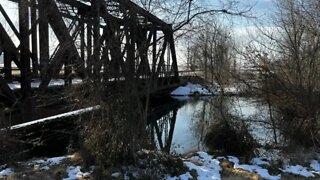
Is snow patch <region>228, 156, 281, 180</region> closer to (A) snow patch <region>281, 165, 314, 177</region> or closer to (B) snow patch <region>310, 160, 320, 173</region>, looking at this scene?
(A) snow patch <region>281, 165, 314, 177</region>

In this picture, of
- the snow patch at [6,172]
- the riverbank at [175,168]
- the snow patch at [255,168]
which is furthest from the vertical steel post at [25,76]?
the snow patch at [255,168]

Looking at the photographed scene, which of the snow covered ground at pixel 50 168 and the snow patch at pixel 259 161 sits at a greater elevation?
the snow covered ground at pixel 50 168

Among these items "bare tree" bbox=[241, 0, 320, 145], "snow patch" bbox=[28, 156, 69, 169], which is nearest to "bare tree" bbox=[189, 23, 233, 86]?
"bare tree" bbox=[241, 0, 320, 145]

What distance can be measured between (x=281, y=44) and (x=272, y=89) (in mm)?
2498

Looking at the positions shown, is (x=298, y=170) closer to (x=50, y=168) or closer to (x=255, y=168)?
(x=255, y=168)

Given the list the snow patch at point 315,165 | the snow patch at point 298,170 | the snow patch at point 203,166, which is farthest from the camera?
the snow patch at point 315,165

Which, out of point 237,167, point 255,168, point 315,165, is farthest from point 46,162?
point 315,165

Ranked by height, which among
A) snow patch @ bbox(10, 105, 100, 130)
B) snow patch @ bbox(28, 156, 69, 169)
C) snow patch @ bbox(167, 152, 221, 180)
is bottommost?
snow patch @ bbox(167, 152, 221, 180)

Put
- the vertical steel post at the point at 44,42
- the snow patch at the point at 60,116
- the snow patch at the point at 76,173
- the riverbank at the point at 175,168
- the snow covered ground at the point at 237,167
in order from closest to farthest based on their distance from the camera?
the snow patch at the point at 76,173
the riverbank at the point at 175,168
the snow patch at the point at 60,116
the snow covered ground at the point at 237,167
the vertical steel post at the point at 44,42

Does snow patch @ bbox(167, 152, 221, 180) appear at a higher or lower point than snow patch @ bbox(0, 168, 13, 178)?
lower

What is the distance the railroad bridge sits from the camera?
8664 mm

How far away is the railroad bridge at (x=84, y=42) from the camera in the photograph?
8664 mm

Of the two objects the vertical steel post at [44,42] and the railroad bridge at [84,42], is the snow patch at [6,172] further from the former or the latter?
the vertical steel post at [44,42]

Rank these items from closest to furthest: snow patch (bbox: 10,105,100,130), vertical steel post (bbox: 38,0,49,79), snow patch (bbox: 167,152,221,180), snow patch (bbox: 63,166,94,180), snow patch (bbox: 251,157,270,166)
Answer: snow patch (bbox: 63,166,94,180) → snow patch (bbox: 10,105,100,130) → snow patch (bbox: 167,152,221,180) → snow patch (bbox: 251,157,270,166) → vertical steel post (bbox: 38,0,49,79)
